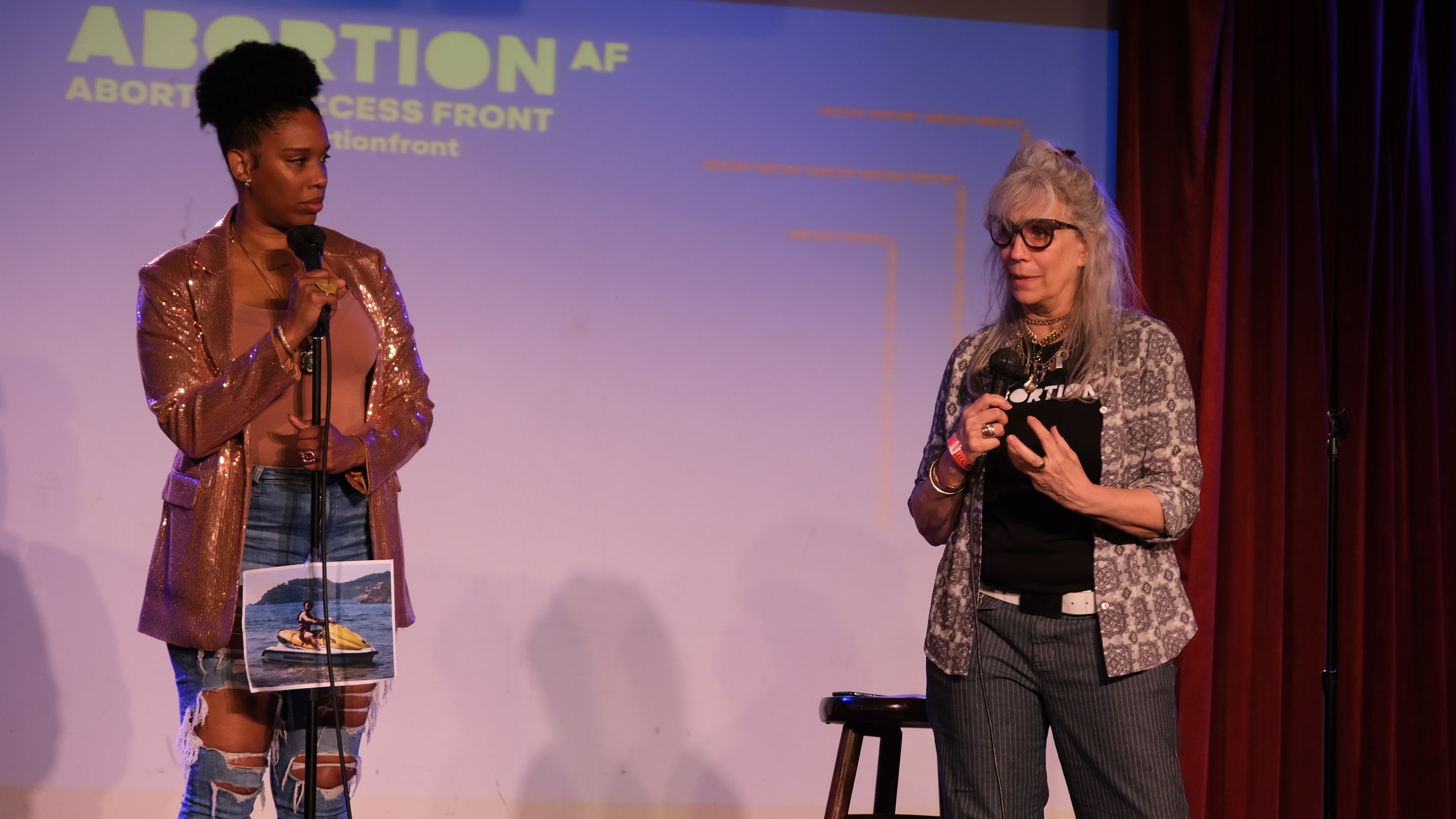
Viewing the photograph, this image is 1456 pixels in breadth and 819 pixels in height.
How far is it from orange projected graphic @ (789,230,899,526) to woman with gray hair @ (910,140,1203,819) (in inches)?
64.9

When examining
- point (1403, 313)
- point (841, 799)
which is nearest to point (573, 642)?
point (841, 799)

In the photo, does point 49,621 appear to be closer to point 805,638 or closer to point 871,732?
point 805,638

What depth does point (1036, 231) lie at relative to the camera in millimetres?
1800

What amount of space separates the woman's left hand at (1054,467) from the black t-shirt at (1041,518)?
62mm

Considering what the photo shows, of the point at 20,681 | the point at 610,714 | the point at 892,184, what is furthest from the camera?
the point at 892,184

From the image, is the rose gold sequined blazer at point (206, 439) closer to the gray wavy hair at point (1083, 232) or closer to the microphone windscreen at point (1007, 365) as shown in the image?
the microphone windscreen at point (1007, 365)

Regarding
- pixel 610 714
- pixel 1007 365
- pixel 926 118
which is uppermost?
pixel 926 118

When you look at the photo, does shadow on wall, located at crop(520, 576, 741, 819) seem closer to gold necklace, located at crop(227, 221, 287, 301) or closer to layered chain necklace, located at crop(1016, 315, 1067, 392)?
gold necklace, located at crop(227, 221, 287, 301)

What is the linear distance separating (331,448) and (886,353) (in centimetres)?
210

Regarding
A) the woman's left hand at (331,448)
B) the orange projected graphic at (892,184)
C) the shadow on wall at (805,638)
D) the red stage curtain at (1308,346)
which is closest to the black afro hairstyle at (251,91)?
the woman's left hand at (331,448)

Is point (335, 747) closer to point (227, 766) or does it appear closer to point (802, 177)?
point (227, 766)

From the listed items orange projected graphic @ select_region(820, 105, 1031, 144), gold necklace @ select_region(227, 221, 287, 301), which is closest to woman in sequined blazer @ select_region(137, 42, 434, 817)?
gold necklace @ select_region(227, 221, 287, 301)

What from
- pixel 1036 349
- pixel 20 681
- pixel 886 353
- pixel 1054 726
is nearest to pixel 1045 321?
pixel 1036 349

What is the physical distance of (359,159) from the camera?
11.2 ft
